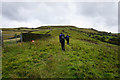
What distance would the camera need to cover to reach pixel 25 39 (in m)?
19.6

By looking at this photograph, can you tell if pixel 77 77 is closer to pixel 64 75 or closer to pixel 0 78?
pixel 64 75

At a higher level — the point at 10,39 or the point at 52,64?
the point at 10,39

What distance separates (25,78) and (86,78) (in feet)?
15.6

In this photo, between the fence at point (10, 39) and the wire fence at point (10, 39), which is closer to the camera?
the wire fence at point (10, 39)

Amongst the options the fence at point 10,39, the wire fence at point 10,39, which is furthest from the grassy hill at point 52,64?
the fence at point 10,39

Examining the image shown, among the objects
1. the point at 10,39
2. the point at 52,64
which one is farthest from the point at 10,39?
the point at 52,64

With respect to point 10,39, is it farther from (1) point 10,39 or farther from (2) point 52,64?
(2) point 52,64

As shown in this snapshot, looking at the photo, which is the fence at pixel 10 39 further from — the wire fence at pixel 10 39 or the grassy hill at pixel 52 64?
the grassy hill at pixel 52 64

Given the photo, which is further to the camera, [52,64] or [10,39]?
[10,39]

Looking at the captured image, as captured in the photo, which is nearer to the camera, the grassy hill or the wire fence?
the grassy hill

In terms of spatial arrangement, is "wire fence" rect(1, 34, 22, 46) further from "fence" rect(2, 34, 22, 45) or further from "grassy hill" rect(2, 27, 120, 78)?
"grassy hill" rect(2, 27, 120, 78)

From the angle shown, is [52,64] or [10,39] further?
[10,39]

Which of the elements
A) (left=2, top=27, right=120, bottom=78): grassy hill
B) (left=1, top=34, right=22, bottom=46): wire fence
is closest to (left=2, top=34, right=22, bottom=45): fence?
(left=1, top=34, right=22, bottom=46): wire fence

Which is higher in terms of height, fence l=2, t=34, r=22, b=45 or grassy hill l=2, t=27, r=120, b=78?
fence l=2, t=34, r=22, b=45
